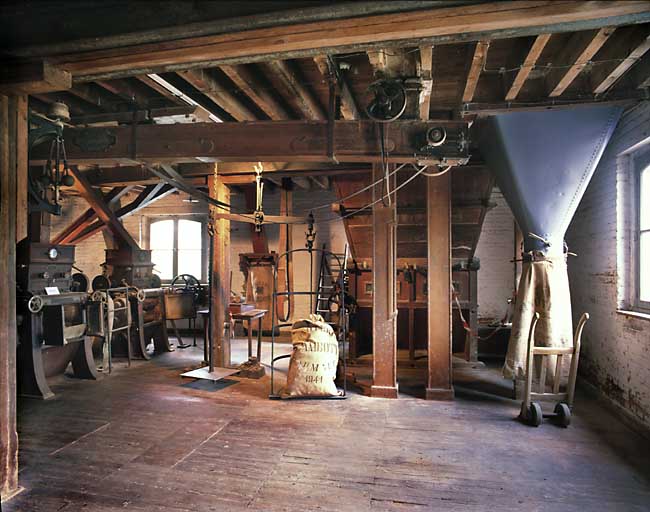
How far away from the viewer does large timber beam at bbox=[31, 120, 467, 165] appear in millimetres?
3139

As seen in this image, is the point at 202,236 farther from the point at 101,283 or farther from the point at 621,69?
the point at 621,69

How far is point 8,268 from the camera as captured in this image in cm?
238

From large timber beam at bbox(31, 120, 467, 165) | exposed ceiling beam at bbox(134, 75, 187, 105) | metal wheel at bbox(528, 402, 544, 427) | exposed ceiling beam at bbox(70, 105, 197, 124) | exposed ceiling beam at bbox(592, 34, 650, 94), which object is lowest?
metal wheel at bbox(528, 402, 544, 427)

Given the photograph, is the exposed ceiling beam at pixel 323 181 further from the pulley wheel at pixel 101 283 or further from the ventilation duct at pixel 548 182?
the ventilation duct at pixel 548 182

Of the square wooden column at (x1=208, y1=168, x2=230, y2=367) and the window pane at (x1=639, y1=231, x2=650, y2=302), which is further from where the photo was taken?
the square wooden column at (x1=208, y1=168, x2=230, y2=367)

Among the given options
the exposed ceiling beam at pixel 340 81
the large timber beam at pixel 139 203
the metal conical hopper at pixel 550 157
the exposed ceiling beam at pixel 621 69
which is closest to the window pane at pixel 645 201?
the metal conical hopper at pixel 550 157

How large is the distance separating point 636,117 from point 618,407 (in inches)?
91.1

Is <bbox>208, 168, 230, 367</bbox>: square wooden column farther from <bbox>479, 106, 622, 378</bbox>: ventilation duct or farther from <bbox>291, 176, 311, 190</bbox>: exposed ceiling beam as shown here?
<bbox>479, 106, 622, 378</bbox>: ventilation duct

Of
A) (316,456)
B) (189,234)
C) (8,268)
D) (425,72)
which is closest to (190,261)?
(189,234)

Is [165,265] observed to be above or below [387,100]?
below

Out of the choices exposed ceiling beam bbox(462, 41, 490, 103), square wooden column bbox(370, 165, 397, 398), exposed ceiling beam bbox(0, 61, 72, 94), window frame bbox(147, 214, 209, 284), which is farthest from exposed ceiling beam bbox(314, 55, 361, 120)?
window frame bbox(147, 214, 209, 284)

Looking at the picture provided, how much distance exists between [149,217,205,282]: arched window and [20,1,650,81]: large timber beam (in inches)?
244

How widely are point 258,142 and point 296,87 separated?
50 cm

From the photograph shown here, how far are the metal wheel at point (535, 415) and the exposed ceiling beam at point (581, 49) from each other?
2374 mm
